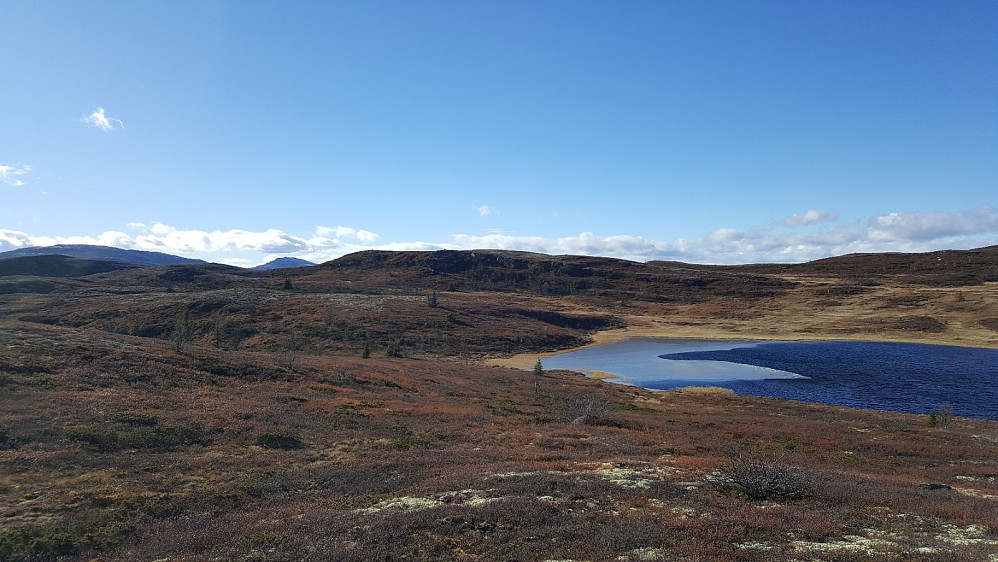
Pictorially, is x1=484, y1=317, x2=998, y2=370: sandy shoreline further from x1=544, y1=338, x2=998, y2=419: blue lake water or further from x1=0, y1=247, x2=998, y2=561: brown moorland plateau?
x1=0, y1=247, x2=998, y2=561: brown moorland plateau

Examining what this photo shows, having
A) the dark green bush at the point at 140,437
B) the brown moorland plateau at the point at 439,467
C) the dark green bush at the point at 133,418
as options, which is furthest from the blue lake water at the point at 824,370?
the dark green bush at the point at 133,418

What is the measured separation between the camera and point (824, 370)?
74.3m

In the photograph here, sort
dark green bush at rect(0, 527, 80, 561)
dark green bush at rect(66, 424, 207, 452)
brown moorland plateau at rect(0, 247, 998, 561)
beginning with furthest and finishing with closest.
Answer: dark green bush at rect(66, 424, 207, 452), brown moorland plateau at rect(0, 247, 998, 561), dark green bush at rect(0, 527, 80, 561)

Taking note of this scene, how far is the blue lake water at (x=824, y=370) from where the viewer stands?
56.3m

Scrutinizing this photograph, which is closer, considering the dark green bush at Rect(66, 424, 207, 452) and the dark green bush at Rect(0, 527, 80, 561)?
→ the dark green bush at Rect(0, 527, 80, 561)

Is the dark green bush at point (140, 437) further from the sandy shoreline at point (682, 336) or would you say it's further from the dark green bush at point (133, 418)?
the sandy shoreline at point (682, 336)

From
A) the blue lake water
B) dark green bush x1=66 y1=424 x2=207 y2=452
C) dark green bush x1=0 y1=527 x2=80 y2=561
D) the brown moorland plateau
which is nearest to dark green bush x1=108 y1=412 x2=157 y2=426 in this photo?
the brown moorland plateau

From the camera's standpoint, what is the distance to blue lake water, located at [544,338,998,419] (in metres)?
56.3

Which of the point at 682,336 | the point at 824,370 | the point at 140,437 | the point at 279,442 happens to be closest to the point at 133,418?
the point at 140,437

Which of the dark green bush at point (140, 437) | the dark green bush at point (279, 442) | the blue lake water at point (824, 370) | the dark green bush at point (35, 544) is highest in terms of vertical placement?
the dark green bush at point (35, 544)

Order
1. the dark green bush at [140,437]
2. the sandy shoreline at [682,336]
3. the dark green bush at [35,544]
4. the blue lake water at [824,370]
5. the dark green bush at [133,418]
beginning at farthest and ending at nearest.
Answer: the sandy shoreline at [682,336] → the blue lake water at [824,370] → the dark green bush at [133,418] → the dark green bush at [140,437] → the dark green bush at [35,544]

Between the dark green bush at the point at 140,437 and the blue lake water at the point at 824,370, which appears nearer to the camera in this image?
the dark green bush at the point at 140,437

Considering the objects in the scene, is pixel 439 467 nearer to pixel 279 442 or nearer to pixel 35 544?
pixel 279 442

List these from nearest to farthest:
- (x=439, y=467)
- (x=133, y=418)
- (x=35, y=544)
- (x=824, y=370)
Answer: (x=35, y=544) → (x=439, y=467) → (x=133, y=418) → (x=824, y=370)
